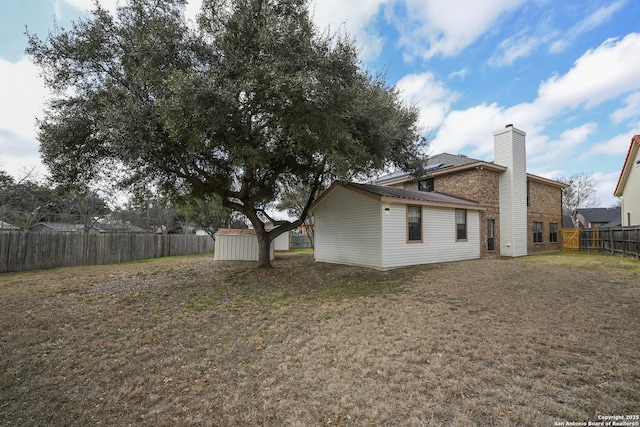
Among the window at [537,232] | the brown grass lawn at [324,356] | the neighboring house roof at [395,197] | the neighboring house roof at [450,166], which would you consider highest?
the neighboring house roof at [450,166]

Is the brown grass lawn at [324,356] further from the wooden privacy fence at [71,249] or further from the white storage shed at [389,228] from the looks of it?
the wooden privacy fence at [71,249]

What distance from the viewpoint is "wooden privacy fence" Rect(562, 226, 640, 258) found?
13.0 metres

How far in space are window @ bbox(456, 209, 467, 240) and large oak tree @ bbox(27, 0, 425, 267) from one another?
19.4ft

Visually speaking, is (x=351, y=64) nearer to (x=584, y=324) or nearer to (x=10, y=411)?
(x=584, y=324)

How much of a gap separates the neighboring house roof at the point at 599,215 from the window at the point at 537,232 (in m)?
28.4

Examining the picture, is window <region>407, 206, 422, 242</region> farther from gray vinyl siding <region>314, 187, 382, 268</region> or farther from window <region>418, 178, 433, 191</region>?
window <region>418, 178, 433, 191</region>

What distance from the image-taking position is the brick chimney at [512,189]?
15.1 m

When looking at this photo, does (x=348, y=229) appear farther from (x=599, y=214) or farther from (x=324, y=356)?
(x=599, y=214)

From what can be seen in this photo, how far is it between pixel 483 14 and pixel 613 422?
10619mm

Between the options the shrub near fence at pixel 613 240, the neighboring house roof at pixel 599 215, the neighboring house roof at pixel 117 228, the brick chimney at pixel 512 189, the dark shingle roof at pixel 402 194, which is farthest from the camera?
the neighboring house roof at pixel 599 215

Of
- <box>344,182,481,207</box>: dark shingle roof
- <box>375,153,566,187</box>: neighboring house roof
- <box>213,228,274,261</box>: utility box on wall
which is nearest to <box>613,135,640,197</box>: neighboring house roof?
<box>375,153,566,187</box>: neighboring house roof

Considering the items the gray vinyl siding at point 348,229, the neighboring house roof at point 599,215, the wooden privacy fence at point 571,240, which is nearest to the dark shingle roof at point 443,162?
the gray vinyl siding at point 348,229

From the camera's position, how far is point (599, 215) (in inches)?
1476

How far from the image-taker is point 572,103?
13391mm
